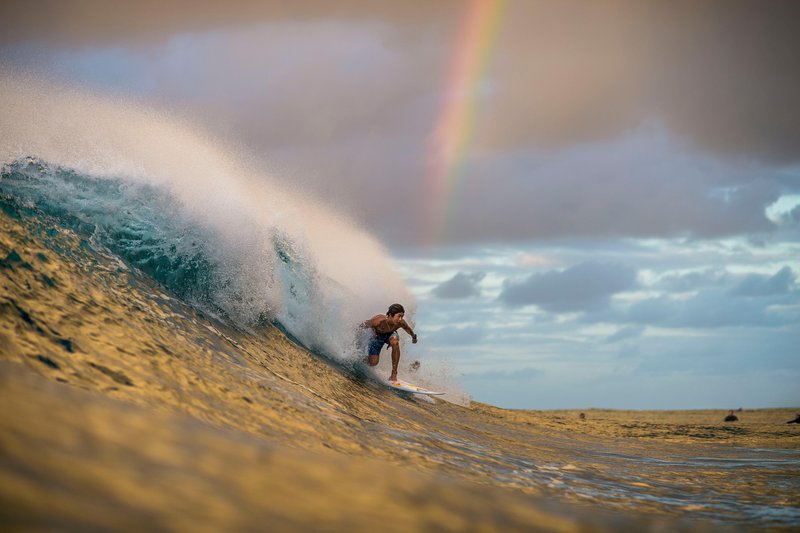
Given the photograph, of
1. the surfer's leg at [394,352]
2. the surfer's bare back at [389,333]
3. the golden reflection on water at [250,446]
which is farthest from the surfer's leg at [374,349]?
the golden reflection on water at [250,446]

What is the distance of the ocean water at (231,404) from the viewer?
194 cm

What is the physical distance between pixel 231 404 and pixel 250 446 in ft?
9.66

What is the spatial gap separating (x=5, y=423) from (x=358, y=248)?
15.8 meters

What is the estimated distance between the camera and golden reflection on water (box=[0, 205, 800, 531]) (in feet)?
6.02

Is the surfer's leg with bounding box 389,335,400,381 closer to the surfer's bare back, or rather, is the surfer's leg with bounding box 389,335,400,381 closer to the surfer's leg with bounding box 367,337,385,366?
the surfer's bare back

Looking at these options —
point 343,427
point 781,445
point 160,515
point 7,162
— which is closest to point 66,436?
point 160,515

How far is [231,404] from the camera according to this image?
5352mm

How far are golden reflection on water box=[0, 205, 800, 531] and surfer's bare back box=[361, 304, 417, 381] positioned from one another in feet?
2.99

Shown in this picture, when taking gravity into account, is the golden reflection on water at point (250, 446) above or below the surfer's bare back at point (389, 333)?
below

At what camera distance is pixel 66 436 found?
203cm

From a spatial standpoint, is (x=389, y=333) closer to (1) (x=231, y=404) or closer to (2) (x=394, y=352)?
(2) (x=394, y=352)

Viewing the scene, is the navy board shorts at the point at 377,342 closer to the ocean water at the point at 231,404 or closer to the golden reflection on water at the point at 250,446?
the ocean water at the point at 231,404

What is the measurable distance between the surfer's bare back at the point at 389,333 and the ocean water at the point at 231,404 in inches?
13.4

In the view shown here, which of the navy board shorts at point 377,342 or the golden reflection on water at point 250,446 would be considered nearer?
the golden reflection on water at point 250,446
